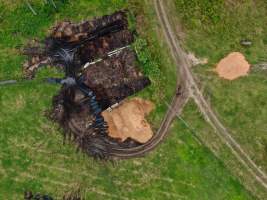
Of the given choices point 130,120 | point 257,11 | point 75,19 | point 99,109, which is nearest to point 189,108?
point 130,120

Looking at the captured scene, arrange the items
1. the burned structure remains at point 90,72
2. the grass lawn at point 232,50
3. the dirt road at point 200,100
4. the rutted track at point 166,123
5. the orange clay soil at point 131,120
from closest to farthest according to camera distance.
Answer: the dirt road at point 200,100, the grass lawn at point 232,50, the orange clay soil at point 131,120, the rutted track at point 166,123, the burned structure remains at point 90,72

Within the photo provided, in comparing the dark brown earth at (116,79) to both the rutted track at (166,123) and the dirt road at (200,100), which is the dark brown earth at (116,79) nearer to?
the rutted track at (166,123)

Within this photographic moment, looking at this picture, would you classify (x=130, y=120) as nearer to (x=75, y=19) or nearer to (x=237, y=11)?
(x=75, y=19)

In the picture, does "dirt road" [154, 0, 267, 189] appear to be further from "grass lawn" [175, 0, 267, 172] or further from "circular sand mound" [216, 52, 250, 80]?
"circular sand mound" [216, 52, 250, 80]

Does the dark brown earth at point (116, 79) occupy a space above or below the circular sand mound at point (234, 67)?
above

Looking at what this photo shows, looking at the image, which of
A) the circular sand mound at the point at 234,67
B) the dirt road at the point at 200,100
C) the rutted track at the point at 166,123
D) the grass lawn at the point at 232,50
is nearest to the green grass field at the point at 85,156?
the rutted track at the point at 166,123

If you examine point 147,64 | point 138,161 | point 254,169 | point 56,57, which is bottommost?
point 254,169
